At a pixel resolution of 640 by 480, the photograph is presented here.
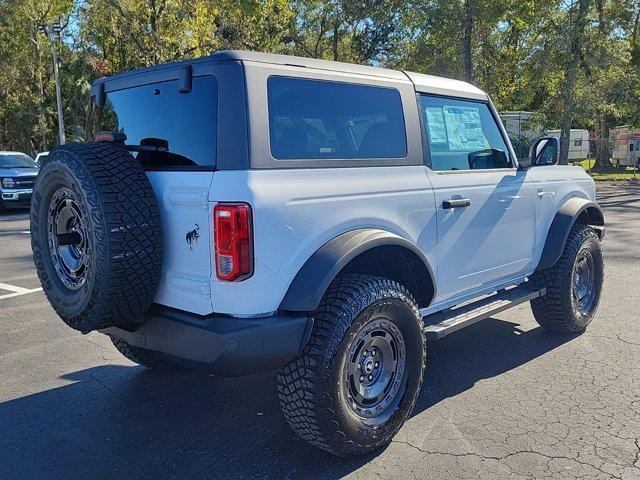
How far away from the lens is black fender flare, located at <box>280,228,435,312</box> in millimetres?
2738

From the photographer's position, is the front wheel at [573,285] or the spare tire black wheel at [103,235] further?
the front wheel at [573,285]

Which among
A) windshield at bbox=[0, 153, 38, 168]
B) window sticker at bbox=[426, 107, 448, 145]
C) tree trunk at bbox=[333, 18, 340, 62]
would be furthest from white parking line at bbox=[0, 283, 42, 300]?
tree trunk at bbox=[333, 18, 340, 62]

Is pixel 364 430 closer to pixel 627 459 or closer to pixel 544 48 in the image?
pixel 627 459

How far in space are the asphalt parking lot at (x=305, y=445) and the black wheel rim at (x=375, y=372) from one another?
0.24m

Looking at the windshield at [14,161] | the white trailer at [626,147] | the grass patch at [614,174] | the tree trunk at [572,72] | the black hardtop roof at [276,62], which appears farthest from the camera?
the white trailer at [626,147]

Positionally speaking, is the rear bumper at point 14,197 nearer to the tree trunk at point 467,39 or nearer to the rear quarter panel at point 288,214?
the tree trunk at point 467,39

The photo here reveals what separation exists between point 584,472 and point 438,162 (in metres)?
1.99

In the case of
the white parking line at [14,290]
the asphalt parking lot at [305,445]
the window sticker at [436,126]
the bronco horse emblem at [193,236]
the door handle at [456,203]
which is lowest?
the asphalt parking lot at [305,445]

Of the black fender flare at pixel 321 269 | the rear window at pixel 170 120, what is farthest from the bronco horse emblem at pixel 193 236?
the black fender flare at pixel 321 269

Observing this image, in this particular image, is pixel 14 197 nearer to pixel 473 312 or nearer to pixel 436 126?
pixel 436 126

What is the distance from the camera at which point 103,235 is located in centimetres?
267

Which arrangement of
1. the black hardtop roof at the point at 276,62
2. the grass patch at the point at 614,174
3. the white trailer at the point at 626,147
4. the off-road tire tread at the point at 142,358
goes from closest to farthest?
1. the black hardtop roof at the point at 276,62
2. the off-road tire tread at the point at 142,358
3. the grass patch at the point at 614,174
4. the white trailer at the point at 626,147

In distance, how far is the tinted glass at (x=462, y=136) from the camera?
12.6 feet

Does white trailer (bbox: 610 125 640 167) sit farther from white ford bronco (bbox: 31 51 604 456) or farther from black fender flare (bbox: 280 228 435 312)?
black fender flare (bbox: 280 228 435 312)
